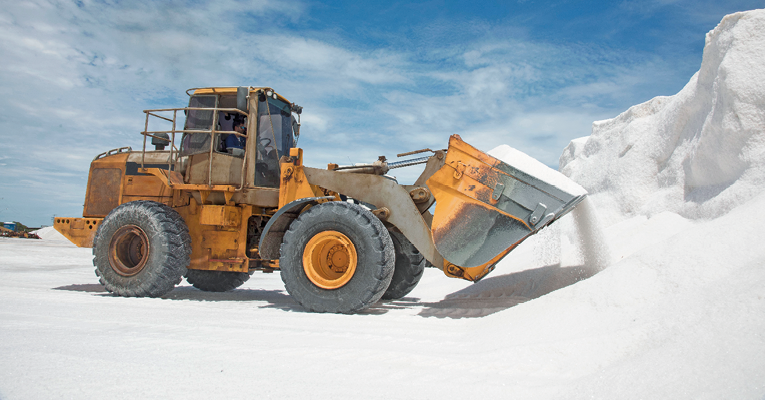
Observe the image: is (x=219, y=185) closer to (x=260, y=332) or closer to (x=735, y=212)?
(x=260, y=332)

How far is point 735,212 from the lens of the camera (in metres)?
4.27

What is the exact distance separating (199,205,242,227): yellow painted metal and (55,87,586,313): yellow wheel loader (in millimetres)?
16

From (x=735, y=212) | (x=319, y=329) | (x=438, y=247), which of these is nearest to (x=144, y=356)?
(x=319, y=329)

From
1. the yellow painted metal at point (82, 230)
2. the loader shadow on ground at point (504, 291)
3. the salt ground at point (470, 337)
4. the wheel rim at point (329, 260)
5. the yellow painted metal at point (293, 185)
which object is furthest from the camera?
the yellow painted metal at point (82, 230)

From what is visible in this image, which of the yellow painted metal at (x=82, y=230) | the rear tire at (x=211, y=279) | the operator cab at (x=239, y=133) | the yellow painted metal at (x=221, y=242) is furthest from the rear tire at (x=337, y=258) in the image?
the yellow painted metal at (x=82, y=230)

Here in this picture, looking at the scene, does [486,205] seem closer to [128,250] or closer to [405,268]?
[405,268]

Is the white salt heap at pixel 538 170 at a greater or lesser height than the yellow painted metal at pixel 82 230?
greater

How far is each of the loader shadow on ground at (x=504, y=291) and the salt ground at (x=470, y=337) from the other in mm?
32

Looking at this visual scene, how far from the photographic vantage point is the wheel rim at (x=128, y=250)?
18.0 feet

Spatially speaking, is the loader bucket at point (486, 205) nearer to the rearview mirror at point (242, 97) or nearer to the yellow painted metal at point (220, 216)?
the yellow painted metal at point (220, 216)

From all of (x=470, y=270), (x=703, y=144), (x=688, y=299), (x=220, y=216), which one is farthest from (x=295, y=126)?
(x=703, y=144)

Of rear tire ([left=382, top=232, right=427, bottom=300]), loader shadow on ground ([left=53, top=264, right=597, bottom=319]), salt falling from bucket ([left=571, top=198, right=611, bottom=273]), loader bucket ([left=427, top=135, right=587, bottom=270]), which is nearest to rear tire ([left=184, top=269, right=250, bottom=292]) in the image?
loader shadow on ground ([left=53, top=264, right=597, bottom=319])

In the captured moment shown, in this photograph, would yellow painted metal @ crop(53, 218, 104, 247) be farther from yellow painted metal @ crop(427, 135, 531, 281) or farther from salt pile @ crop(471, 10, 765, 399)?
salt pile @ crop(471, 10, 765, 399)

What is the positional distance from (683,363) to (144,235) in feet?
17.7
